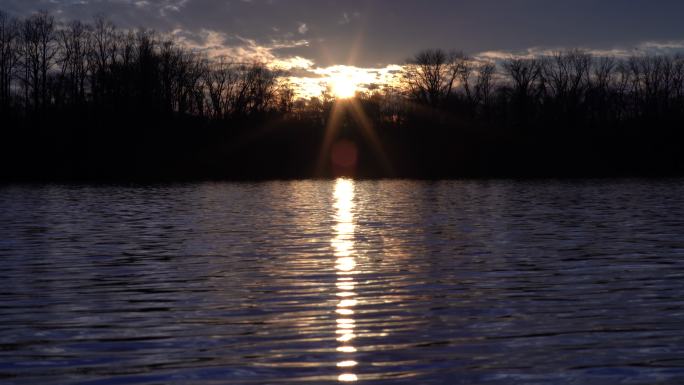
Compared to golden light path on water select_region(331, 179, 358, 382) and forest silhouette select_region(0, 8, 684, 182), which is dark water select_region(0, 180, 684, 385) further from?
forest silhouette select_region(0, 8, 684, 182)

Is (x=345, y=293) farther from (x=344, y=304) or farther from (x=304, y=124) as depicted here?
(x=304, y=124)

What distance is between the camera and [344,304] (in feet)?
43.8

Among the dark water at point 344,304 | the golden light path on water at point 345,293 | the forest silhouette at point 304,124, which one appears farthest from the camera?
the forest silhouette at point 304,124

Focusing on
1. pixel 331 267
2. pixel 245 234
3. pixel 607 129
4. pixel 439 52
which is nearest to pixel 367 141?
pixel 439 52

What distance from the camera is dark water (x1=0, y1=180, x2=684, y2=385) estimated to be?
908 cm

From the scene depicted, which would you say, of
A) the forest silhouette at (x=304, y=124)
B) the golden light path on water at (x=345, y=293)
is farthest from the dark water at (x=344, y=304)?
the forest silhouette at (x=304, y=124)

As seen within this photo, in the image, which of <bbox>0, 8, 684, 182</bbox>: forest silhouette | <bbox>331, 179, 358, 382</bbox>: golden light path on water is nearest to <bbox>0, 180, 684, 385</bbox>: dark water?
<bbox>331, 179, 358, 382</bbox>: golden light path on water

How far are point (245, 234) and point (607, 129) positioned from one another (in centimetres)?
10309

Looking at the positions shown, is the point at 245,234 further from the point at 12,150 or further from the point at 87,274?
the point at 12,150

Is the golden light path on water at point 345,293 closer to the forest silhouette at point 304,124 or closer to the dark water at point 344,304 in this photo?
the dark water at point 344,304

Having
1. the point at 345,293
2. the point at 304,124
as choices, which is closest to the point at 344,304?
the point at 345,293

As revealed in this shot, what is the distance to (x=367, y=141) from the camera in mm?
116125

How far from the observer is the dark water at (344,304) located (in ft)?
29.8

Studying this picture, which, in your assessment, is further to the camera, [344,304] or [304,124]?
[304,124]
